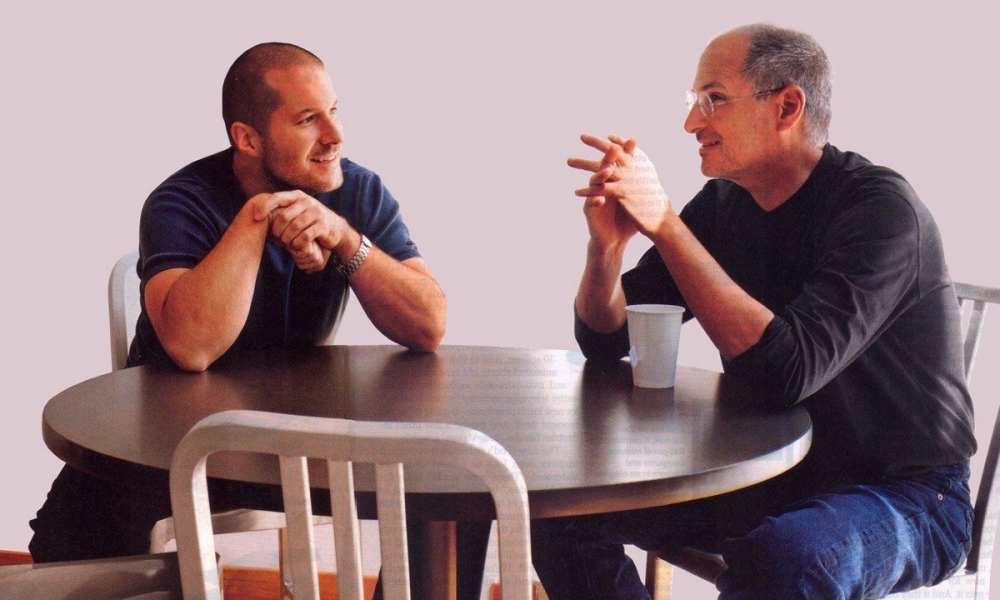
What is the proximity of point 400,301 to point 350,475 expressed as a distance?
1.22 m

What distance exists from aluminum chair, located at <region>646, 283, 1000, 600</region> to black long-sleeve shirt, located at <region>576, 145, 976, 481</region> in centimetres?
10

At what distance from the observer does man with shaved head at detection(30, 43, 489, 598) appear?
2158 millimetres

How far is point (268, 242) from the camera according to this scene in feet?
7.79

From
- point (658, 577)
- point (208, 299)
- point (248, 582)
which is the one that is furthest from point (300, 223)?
point (248, 582)

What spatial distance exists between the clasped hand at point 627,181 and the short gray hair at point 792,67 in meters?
0.35

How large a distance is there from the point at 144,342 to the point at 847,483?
61.3 inches

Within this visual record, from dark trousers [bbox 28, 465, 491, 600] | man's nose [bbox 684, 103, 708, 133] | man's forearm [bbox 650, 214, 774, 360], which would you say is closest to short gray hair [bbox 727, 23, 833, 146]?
man's nose [bbox 684, 103, 708, 133]

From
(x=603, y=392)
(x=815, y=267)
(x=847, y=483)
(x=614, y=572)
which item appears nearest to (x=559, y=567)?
(x=614, y=572)

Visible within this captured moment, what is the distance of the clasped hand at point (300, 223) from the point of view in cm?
222

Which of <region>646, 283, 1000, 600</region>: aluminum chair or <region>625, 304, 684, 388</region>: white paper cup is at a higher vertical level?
<region>625, 304, 684, 388</region>: white paper cup

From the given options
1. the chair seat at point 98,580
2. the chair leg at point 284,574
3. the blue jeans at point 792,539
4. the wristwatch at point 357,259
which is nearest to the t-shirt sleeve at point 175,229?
the wristwatch at point 357,259

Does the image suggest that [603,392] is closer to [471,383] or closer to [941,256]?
[471,383]

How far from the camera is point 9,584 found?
1.76 meters

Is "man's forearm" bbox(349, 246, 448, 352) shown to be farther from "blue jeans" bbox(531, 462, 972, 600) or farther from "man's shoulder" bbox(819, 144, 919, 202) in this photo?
"man's shoulder" bbox(819, 144, 919, 202)
